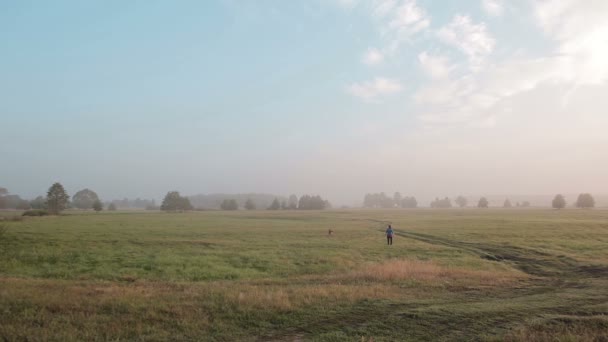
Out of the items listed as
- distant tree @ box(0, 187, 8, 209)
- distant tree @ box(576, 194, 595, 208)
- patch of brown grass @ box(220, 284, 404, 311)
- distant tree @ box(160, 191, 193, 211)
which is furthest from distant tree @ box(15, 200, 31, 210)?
distant tree @ box(576, 194, 595, 208)

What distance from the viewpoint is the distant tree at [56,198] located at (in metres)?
109

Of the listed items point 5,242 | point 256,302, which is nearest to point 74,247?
point 5,242

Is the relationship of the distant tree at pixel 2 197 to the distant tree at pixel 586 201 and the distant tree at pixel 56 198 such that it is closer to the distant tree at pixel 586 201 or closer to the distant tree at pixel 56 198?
the distant tree at pixel 56 198

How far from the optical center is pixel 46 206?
11056cm

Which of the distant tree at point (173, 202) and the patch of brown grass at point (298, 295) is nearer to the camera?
the patch of brown grass at point (298, 295)

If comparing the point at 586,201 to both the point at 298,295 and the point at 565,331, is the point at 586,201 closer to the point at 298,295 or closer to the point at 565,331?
the point at 565,331

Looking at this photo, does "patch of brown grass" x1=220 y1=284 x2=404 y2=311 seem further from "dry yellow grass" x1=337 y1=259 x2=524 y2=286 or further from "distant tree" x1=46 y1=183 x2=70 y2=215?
"distant tree" x1=46 y1=183 x2=70 y2=215

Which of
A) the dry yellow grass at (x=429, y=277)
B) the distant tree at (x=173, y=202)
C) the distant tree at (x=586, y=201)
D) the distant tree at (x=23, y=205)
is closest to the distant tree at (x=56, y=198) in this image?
the distant tree at (x=173, y=202)

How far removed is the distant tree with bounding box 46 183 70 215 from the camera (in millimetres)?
109375

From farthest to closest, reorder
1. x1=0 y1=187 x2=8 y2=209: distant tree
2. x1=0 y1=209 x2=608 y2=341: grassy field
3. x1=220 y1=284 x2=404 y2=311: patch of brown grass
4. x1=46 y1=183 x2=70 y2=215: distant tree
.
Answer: x1=0 y1=187 x2=8 y2=209: distant tree → x1=46 y1=183 x2=70 y2=215: distant tree → x1=220 y1=284 x2=404 y2=311: patch of brown grass → x1=0 y1=209 x2=608 y2=341: grassy field

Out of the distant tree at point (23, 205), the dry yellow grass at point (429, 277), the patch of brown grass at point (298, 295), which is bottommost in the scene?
the dry yellow grass at point (429, 277)

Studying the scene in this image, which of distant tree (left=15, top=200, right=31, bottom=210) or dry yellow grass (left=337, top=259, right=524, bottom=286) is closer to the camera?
dry yellow grass (left=337, top=259, right=524, bottom=286)

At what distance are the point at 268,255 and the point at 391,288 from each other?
605 inches

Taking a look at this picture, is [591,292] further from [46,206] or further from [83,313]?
[46,206]
